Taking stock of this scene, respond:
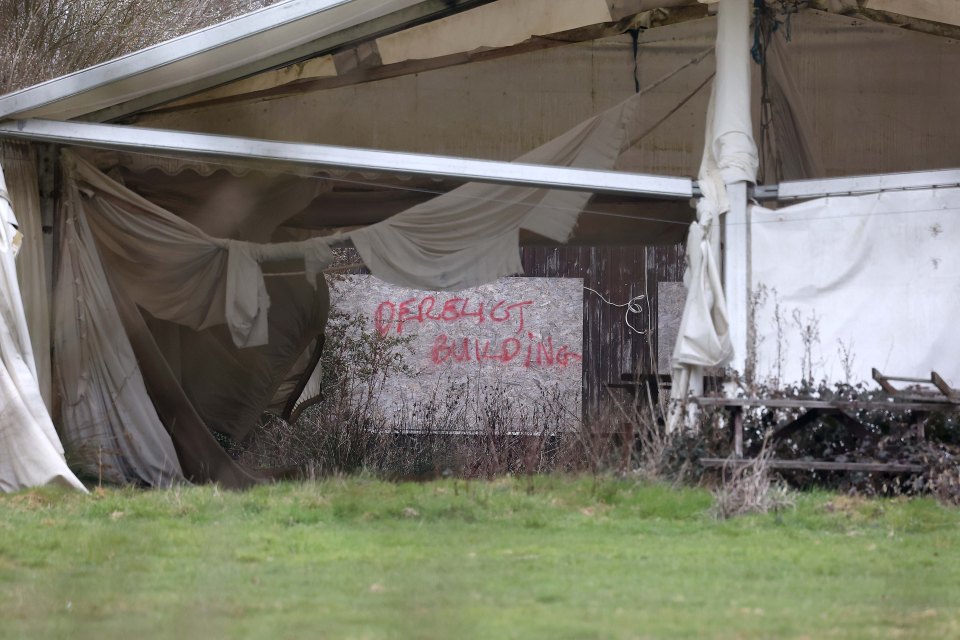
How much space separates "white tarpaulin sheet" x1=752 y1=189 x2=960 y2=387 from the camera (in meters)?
8.34

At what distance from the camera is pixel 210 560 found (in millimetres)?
5594

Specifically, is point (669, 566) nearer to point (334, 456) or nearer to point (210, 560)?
point (210, 560)

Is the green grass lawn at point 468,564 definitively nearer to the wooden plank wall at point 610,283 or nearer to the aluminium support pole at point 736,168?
the aluminium support pole at point 736,168

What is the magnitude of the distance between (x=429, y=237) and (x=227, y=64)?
6.42 ft

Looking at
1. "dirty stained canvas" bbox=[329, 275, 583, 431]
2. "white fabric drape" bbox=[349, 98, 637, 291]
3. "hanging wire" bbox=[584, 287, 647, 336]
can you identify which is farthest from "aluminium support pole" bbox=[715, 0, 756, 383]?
"hanging wire" bbox=[584, 287, 647, 336]

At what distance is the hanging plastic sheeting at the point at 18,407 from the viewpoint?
→ 25.9ft

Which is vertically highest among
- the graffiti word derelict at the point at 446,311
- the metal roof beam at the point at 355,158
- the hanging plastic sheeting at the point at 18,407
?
the metal roof beam at the point at 355,158

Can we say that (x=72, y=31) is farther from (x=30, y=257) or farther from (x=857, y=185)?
(x=857, y=185)

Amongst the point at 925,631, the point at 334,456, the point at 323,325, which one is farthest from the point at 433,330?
the point at 925,631

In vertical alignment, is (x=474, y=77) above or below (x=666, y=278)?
above

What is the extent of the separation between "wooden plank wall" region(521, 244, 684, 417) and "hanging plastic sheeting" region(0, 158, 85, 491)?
10.1 metres

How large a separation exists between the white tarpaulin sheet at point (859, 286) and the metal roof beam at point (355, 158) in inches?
41.7

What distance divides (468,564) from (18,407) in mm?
3877

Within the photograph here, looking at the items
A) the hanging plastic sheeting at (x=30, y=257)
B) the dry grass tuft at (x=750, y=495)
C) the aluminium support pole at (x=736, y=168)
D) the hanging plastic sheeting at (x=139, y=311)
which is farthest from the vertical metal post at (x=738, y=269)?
A: the hanging plastic sheeting at (x=30, y=257)
